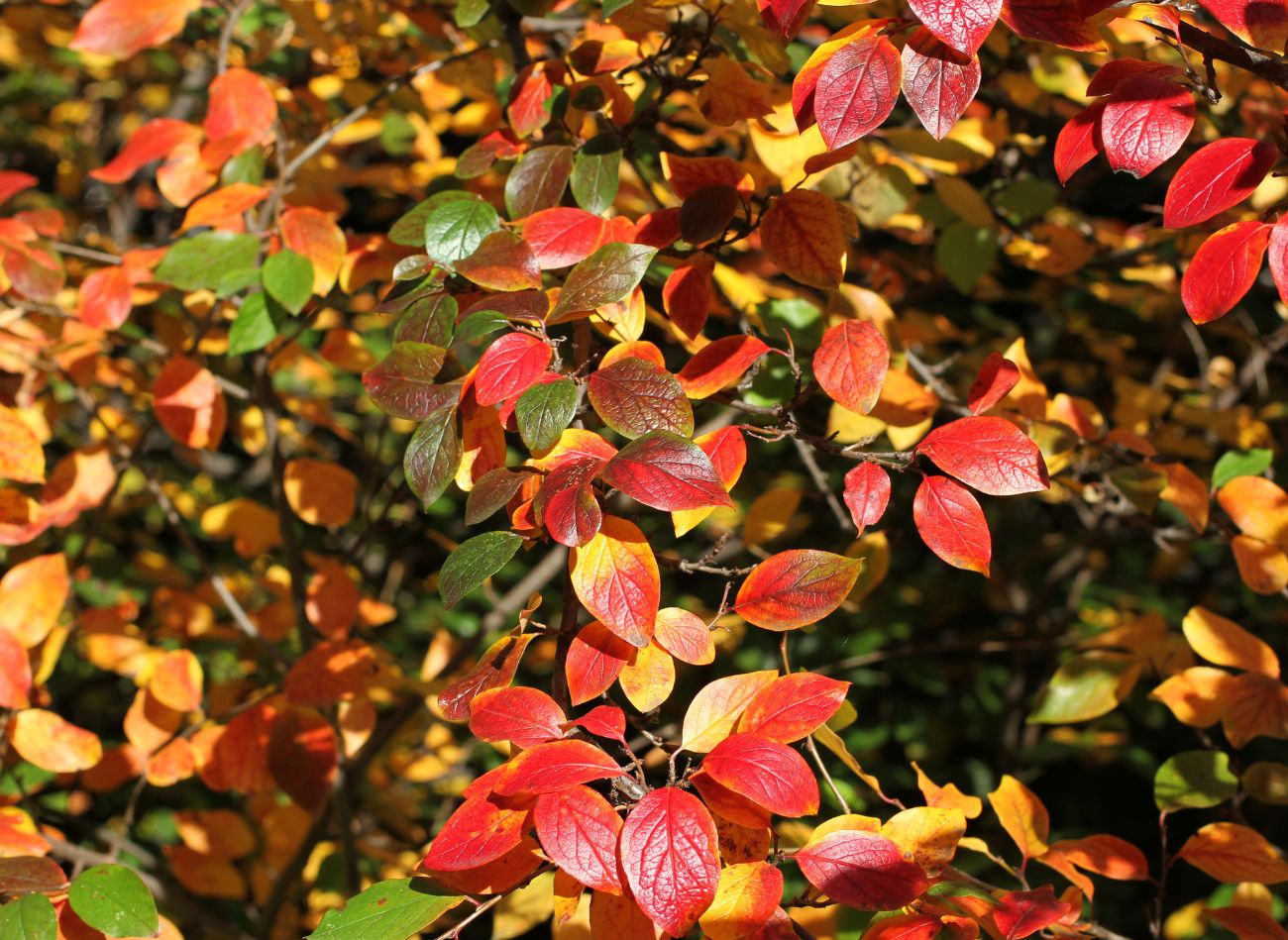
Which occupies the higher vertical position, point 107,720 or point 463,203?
point 463,203

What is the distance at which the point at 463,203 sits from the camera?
86cm

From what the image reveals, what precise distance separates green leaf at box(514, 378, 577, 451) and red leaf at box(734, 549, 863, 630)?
16 centimetres

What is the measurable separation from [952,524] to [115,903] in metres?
0.63

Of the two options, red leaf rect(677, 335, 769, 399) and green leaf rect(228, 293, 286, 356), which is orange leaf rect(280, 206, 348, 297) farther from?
red leaf rect(677, 335, 769, 399)

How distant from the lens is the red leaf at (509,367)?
704 millimetres

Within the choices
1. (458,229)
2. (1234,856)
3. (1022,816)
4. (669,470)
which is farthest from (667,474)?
(1234,856)

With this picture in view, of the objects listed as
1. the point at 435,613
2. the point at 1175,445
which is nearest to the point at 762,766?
the point at 1175,445

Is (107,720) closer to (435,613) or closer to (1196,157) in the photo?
(435,613)

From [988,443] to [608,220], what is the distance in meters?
0.33

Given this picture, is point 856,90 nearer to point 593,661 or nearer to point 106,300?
point 593,661

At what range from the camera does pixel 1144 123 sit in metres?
0.69

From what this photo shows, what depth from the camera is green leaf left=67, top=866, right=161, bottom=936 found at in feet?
2.49

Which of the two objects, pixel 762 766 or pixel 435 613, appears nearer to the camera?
pixel 762 766

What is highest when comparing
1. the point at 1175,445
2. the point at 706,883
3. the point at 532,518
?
the point at 532,518
